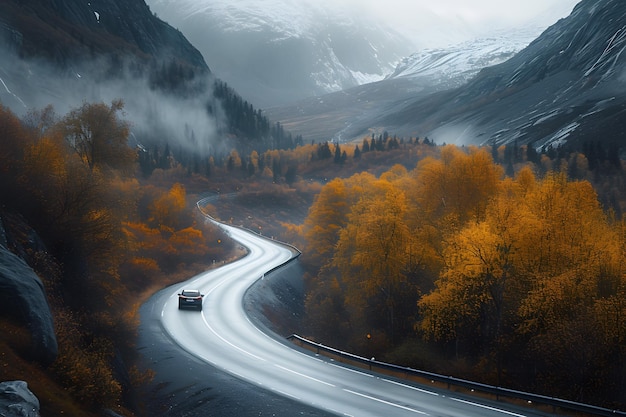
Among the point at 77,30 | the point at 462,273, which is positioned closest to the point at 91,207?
the point at 462,273

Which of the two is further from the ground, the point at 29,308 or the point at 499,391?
the point at 29,308

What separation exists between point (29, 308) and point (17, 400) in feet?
16.1

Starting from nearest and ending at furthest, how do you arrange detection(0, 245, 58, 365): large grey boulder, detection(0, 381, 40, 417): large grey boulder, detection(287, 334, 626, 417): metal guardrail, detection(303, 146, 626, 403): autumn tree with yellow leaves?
1. detection(0, 381, 40, 417): large grey boulder
2. detection(0, 245, 58, 365): large grey boulder
3. detection(287, 334, 626, 417): metal guardrail
4. detection(303, 146, 626, 403): autumn tree with yellow leaves

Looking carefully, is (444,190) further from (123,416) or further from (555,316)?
(123,416)

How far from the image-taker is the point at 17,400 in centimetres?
1305

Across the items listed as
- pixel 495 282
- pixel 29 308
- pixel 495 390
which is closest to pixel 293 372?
pixel 495 390

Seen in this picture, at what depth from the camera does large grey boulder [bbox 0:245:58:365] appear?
55.1ft

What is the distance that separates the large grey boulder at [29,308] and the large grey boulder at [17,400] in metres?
2.98

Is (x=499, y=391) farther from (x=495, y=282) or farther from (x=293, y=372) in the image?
(x=495, y=282)

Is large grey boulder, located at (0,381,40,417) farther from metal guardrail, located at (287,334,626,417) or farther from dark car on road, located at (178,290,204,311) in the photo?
dark car on road, located at (178,290,204,311)

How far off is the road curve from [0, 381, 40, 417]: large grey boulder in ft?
38.6

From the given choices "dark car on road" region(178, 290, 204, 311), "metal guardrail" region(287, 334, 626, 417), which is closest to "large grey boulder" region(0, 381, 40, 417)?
"metal guardrail" region(287, 334, 626, 417)

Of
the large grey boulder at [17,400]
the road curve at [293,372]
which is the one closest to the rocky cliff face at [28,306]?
the large grey boulder at [17,400]

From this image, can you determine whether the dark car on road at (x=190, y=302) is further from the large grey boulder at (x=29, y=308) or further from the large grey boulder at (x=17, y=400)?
the large grey boulder at (x=17, y=400)
